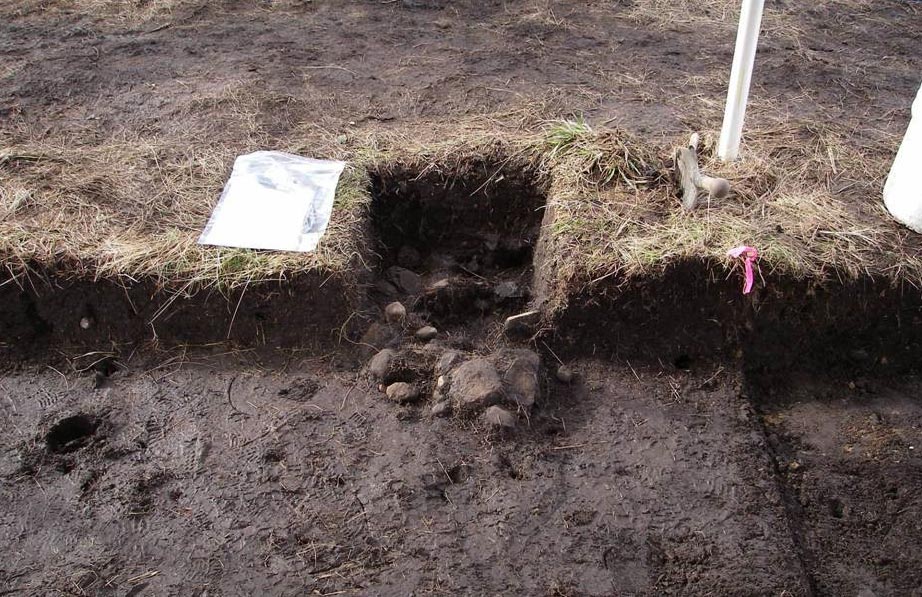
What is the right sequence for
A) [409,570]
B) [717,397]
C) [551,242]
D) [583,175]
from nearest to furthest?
[409,570] → [717,397] → [551,242] → [583,175]

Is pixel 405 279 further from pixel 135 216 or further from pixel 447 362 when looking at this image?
pixel 135 216

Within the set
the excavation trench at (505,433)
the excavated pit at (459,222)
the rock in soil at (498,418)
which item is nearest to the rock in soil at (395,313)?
the excavation trench at (505,433)

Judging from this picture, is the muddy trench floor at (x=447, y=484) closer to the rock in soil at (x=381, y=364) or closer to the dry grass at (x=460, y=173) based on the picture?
the rock in soil at (x=381, y=364)

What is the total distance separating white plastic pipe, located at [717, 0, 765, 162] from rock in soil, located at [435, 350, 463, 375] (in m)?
1.57

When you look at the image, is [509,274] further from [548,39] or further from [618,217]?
[548,39]

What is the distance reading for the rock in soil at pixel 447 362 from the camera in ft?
8.68

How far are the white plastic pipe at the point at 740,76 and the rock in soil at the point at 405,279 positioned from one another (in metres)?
1.47

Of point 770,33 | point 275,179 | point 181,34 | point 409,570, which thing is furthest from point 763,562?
point 181,34

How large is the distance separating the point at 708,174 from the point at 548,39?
6.15 feet

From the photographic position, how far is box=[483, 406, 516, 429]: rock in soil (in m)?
2.48

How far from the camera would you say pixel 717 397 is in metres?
2.68

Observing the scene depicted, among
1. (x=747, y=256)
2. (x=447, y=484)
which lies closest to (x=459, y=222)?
(x=747, y=256)

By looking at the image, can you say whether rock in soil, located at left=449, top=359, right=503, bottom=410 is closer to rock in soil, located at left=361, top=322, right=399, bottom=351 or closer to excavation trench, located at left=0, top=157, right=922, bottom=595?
excavation trench, located at left=0, top=157, right=922, bottom=595

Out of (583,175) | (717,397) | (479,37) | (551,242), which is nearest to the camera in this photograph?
(717,397)
